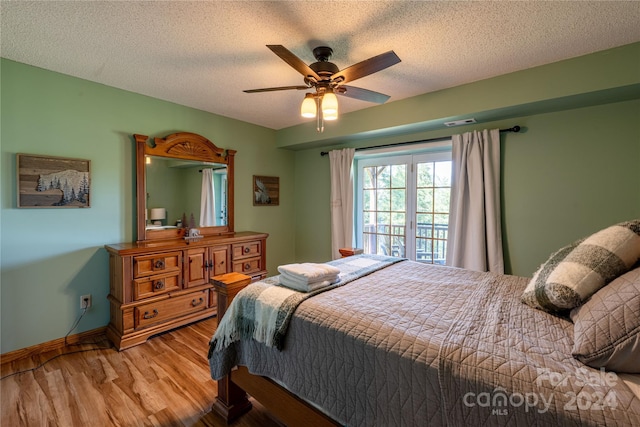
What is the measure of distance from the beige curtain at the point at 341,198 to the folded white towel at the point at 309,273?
2.06 m

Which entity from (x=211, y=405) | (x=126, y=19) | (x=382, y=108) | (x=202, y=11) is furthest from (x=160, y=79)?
(x=211, y=405)

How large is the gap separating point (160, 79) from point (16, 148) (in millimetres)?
1245

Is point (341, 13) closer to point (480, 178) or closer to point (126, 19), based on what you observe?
point (126, 19)

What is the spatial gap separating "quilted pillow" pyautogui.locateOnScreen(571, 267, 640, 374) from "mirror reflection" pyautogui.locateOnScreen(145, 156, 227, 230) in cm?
340

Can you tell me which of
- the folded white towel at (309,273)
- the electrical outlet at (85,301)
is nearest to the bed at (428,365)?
the folded white towel at (309,273)

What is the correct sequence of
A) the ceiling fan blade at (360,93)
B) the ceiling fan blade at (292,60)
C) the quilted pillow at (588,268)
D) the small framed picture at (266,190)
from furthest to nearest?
1. the small framed picture at (266,190)
2. the ceiling fan blade at (360,93)
3. the ceiling fan blade at (292,60)
4. the quilted pillow at (588,268)

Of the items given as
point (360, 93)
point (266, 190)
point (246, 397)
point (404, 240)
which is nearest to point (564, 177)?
point (404, 240)

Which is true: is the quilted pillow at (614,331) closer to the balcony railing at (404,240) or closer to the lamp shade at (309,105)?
the lamp shade at (309,105)

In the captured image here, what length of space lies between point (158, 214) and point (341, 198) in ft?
7.37

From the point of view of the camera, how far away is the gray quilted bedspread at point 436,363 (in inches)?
32.3

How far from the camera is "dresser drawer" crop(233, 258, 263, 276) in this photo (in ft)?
10.9

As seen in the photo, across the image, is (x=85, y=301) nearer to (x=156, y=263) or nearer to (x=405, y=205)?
(x=156, y=263)

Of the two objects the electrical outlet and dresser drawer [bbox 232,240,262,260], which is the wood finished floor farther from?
dresser drawer [bbox 232,240,262,260]

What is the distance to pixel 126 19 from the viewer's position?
1.69 m
